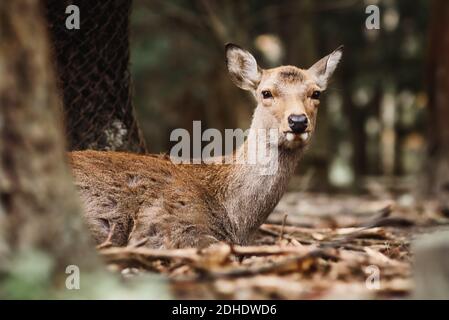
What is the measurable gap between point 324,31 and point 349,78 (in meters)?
1.79

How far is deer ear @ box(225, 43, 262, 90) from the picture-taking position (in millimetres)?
7176

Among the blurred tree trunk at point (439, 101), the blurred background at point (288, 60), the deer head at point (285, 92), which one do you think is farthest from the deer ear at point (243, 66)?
the blurred background at point (288, 60)

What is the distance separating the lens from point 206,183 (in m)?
6.70

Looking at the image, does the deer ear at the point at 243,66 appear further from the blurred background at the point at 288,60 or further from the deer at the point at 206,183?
the blurred background at the point at 288,60

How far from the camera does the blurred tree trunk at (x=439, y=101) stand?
13.3m

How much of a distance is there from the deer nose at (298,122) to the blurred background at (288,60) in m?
9.10

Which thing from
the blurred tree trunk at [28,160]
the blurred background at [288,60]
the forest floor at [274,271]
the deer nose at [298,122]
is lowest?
the forest floor at [274,271]

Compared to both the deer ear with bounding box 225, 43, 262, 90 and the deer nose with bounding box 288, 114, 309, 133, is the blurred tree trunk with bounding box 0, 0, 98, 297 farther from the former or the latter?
the deer ear with bounding box 225, 43, 262, 90

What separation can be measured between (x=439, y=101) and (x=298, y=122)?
27.2ft

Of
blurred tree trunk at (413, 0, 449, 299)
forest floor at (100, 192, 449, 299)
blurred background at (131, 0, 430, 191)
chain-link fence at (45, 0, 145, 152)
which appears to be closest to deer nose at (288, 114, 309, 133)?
forest floor at (100, 192, 449, 299)

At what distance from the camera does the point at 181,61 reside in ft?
71.2

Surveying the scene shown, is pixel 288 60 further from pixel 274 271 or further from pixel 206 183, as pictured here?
pixel 274 271

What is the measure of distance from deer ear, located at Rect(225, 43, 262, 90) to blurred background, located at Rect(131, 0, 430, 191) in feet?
26.3
